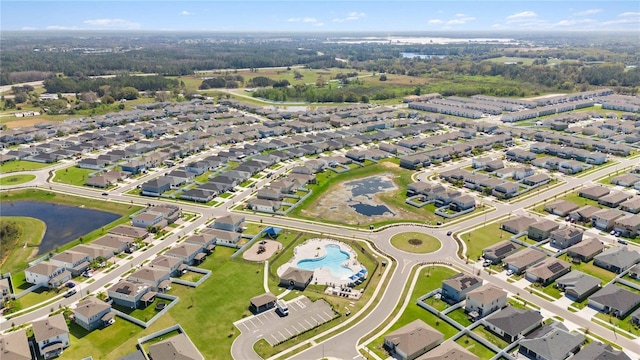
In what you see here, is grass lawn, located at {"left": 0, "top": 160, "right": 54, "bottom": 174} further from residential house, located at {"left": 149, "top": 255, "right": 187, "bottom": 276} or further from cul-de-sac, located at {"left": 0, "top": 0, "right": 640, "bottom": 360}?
residential house, located at {"left": 149, "top": 255, "right": 187, "bottom": 276}

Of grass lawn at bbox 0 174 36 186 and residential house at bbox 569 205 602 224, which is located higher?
residential house at bbox 569 205 602 224

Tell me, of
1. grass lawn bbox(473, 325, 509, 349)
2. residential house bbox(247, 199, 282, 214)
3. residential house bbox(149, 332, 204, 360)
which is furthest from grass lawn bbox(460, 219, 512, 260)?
residential house bbox(149, 332, 204, 360)

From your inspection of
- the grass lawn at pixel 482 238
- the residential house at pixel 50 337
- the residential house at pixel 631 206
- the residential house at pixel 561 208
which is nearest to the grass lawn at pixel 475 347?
the grass lawn at pixel 482 238

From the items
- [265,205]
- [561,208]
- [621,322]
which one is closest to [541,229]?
[561,208]

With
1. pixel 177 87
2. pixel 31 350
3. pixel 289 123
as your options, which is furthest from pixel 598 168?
pixel 177 87

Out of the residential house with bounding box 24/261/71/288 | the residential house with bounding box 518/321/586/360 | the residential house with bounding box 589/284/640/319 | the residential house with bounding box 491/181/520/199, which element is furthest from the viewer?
the residential house with bounding box 491/181/520/199

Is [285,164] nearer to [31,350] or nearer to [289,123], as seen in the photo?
[289,123]

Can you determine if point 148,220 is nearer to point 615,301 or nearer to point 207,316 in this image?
point 207,316
